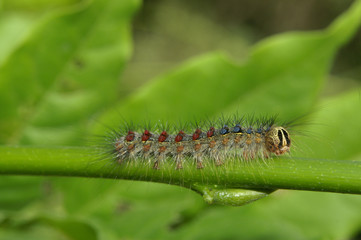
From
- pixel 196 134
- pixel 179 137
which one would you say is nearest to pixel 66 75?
pixel 179 137

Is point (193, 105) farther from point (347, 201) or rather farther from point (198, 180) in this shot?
point (347, 201)

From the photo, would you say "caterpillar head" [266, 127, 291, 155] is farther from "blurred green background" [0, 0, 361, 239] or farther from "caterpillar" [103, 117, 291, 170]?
"blurred green background" [0, 0, 361, 239]

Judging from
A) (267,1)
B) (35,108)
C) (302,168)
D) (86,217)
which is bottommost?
(302,168)

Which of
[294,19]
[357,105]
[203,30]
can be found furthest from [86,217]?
[294,19]

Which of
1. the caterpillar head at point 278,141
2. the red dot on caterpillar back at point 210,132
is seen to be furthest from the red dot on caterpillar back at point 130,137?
the caterpillar head at point 278,141

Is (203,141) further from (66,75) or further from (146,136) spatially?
(66,75)
